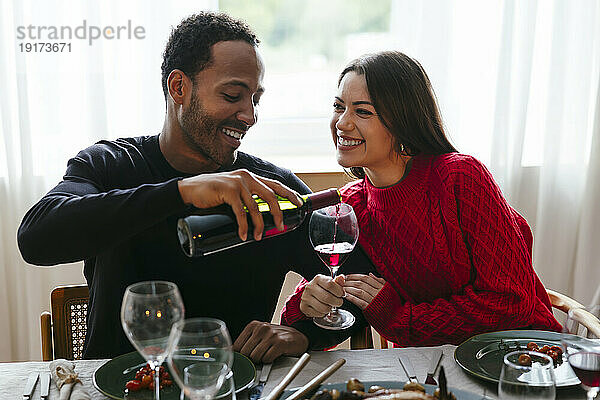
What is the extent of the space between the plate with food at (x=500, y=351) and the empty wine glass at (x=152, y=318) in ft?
1.82

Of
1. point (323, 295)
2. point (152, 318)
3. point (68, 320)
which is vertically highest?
point (152, 318)

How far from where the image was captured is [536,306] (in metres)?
1.68

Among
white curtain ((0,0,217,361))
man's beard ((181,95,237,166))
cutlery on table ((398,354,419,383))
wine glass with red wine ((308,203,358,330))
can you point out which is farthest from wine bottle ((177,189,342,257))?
white curtain ((0,0,217,361))

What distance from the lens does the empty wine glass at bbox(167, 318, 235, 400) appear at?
34.3 inches

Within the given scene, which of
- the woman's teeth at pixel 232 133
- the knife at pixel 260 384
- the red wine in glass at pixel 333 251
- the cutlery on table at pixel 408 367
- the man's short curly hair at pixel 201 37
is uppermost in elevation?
the man's short curly hair at pixel 201 37

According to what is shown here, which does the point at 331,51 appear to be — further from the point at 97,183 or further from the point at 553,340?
the point at 553,340

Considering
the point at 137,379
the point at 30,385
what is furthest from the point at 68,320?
the point at 137,379

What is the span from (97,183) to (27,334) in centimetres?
131

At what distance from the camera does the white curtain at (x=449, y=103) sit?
100 inches

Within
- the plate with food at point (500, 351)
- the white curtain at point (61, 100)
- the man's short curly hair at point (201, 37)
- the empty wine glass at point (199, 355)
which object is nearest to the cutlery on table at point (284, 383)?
the empty wine glass at point (199, 355)

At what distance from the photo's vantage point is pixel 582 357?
996 mm

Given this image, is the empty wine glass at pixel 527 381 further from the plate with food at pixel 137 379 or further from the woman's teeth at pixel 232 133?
the woman's teeth at pixel 232 133

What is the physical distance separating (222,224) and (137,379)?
0.30 m

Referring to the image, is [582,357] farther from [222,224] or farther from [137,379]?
[137,379]
